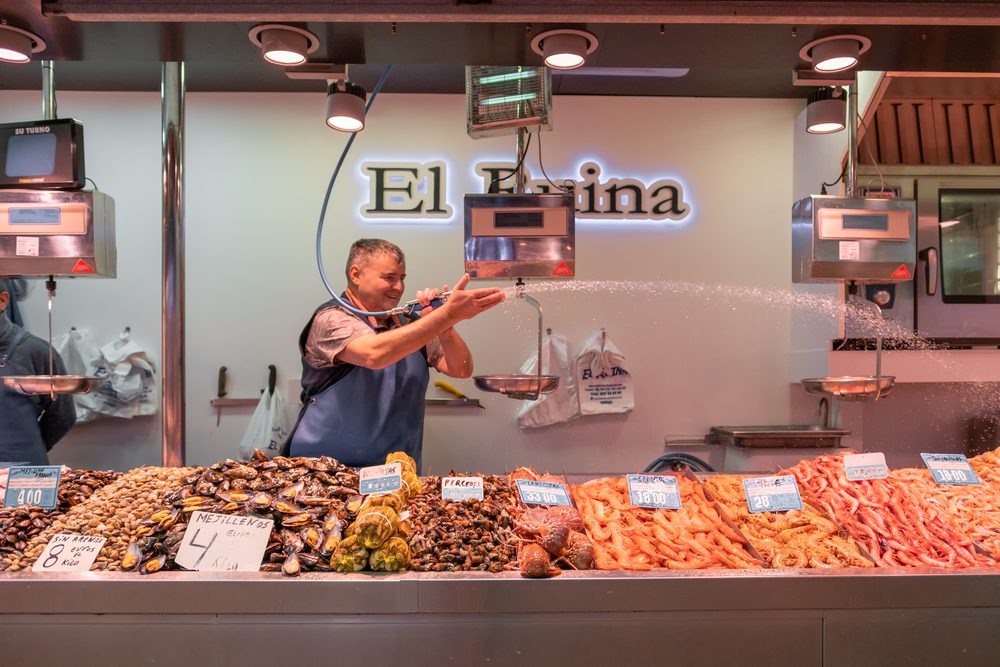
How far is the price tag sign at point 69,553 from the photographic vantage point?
1.84 meters

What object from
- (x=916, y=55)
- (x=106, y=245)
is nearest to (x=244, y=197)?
(x=106, y=245)

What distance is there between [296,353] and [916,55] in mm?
3705

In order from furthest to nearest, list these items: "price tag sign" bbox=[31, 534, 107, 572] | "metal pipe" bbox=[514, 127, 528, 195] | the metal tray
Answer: the metal tray → "metal pipe" bbox=[514, 127, 528, 195] → "price tag sign" bbox=[31, 534, 107, 572]

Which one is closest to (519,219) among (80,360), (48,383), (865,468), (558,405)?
(865,468)

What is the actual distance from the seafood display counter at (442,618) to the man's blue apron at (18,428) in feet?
6.93

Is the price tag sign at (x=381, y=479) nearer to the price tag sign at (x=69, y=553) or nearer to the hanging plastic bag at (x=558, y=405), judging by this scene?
the price tag sign at (x=69, y=553)

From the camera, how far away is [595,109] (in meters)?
4.77

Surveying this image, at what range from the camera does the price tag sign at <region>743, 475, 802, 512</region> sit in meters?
2.25

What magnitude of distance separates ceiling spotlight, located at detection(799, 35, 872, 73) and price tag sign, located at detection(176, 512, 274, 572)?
2.01 metres

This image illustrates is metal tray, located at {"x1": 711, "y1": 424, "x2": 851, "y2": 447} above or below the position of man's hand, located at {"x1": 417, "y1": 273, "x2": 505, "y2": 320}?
below

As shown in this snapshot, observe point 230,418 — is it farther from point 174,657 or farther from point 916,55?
point 916,55

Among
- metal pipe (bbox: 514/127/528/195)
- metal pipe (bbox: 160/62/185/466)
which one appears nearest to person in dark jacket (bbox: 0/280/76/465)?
metal pipe (bbox: 160/62/185/466)

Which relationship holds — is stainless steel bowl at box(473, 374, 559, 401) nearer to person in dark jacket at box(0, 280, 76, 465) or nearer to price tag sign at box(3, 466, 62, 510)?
price tag sign at box(3, 466, 62, 510)

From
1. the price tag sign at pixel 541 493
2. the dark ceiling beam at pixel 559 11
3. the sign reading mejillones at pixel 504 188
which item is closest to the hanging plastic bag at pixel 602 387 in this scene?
the sign reading mejillones at pixel 504 188
